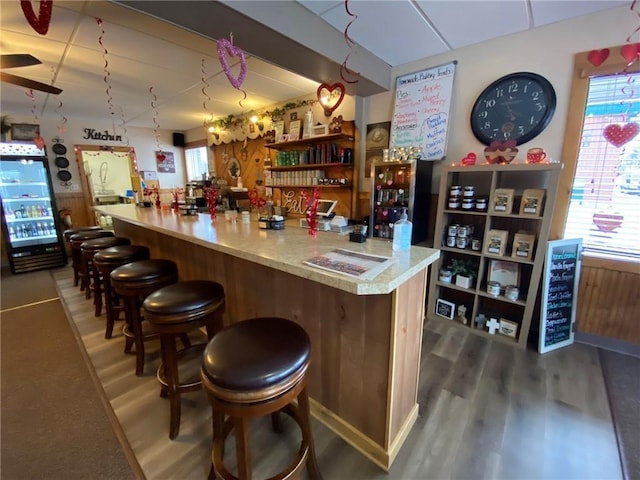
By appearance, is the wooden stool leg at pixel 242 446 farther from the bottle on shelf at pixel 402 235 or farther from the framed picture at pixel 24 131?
the framed picture at pixel 24 131

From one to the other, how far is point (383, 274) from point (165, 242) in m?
2.36

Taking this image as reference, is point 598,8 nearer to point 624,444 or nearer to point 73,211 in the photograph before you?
point 624,444

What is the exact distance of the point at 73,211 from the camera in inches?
203

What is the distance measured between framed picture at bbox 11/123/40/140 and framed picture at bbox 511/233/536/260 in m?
7.00

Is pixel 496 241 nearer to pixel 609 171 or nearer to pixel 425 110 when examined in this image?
pixel 609 171

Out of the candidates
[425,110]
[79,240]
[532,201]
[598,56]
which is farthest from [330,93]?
[79,240]

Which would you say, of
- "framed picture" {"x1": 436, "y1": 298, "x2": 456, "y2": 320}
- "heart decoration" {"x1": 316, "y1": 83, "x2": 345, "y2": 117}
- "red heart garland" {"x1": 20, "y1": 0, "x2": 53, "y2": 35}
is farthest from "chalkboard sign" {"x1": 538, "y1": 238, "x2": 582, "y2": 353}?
"red heart garland" {"x1": 20, "y1": 0, "x2": 53, "y2": 35}

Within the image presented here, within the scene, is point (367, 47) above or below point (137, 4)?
above

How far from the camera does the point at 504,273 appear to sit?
2461 millimetres

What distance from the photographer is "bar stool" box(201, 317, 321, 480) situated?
0.89 m

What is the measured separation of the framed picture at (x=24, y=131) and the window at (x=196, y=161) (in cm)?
248

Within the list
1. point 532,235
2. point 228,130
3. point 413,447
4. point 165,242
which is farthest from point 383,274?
point 228,130

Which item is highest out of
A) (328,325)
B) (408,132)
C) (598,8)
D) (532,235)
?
(598,8)

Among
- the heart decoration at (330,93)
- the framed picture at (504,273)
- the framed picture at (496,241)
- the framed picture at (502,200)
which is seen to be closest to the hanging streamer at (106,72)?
the heart decoration at (330,93)
